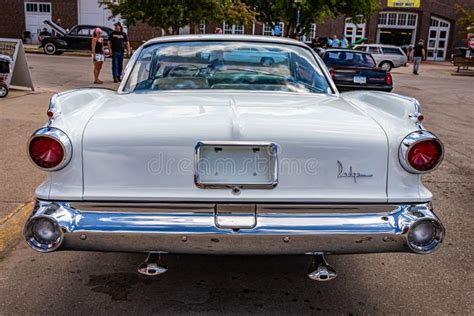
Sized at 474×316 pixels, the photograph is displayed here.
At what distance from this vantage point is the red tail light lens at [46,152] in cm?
272

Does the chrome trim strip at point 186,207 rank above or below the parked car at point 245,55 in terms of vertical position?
below

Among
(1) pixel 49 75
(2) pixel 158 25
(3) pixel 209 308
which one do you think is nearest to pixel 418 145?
(3) pixel 209 308

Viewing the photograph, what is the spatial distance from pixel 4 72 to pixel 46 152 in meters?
9.22

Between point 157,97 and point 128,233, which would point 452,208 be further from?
point 128,233

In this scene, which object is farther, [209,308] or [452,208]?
[452,208]

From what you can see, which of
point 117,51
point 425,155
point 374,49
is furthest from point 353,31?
point 425,155

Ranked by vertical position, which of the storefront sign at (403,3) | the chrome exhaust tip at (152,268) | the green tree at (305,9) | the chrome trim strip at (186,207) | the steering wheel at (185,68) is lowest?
the chrome exhaust tip at (152,268)

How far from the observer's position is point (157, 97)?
3.58 meters

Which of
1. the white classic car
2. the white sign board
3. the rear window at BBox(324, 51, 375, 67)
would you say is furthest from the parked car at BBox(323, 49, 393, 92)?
the white classic car

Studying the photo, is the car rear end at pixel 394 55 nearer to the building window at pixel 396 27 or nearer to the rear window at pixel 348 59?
the rear window at pixel 348 59

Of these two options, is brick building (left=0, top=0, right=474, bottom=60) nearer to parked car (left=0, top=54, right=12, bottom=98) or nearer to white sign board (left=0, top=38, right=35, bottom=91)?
white sign board (left=0, top=38, right=35, bottom=91)

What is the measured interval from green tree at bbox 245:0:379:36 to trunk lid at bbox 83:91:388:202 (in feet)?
74.1

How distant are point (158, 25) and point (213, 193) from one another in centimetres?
1194

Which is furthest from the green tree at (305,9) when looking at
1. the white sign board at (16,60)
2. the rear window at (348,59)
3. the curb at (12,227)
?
the curb at (12,227)
